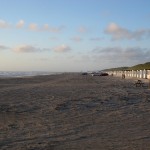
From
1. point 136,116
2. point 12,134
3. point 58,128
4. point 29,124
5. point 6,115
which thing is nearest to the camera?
point 12,134

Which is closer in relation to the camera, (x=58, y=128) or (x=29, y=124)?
(x=58, y=128)

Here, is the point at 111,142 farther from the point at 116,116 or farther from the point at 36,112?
the point at 36,112

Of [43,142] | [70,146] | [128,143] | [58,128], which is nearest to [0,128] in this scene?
[58,128]

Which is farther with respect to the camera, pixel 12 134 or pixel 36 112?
pixel 36 112

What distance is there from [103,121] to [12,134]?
3022 millimetres

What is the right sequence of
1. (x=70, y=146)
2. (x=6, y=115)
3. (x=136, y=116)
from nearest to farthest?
1. (x=70, y=146)
2. (x=136, y=116)
3. (x=6, y=115)

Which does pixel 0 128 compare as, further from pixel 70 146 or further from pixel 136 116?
pixel 136 116

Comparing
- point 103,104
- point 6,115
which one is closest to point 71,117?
point 6,115

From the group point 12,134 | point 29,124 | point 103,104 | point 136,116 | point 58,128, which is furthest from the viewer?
point 103,104

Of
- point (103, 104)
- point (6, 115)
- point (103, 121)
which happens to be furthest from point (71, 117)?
point (103, 104)

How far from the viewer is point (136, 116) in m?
12.6

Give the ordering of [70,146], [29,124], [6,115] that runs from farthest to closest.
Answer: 1. [6,115]
2. [29,124]
3. [70,146]

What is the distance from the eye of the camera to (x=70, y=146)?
840 centimetres

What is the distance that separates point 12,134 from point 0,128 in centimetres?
112
